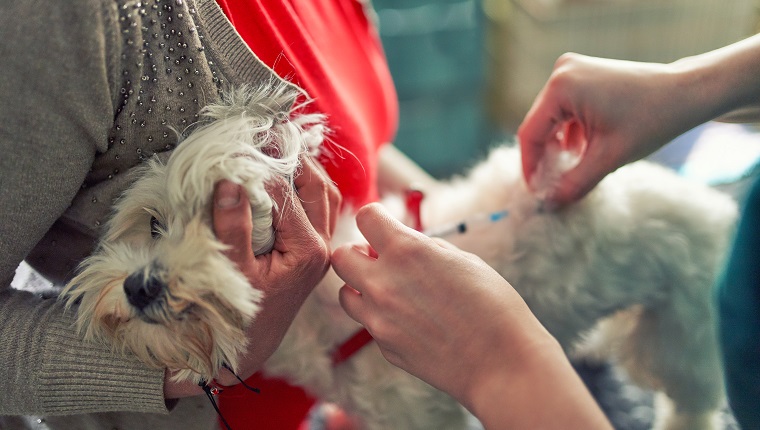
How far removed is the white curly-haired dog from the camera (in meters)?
0.52

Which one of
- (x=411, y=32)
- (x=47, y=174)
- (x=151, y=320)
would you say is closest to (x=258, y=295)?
(x=151, y=320)

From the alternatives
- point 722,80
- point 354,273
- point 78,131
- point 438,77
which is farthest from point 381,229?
point 438,77

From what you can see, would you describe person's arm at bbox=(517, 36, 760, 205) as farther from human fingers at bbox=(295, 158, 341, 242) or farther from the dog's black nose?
the dog's black nose

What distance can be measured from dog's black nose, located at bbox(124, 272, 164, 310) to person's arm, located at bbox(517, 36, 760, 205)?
0.50 meters

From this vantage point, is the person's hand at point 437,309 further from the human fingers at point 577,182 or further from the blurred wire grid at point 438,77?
the blurred wire grid at point 438,77

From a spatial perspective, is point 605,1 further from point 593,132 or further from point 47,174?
point 47,174

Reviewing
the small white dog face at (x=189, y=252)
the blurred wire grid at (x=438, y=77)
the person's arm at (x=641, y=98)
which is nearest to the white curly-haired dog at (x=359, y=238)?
the small white dog face at (x=189, y=252)

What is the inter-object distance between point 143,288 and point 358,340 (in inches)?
12.5

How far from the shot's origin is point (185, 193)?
0.51m

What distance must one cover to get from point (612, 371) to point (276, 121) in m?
0.77

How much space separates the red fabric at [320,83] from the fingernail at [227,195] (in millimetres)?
179

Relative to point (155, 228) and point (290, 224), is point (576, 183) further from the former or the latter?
point (155, 228)

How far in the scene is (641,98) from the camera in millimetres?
651

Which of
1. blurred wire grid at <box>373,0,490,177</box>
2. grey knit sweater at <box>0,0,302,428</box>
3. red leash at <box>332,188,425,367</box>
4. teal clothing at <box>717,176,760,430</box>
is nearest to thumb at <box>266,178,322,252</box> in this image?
grey knit sweater at <box>0,0,302,428</box>
